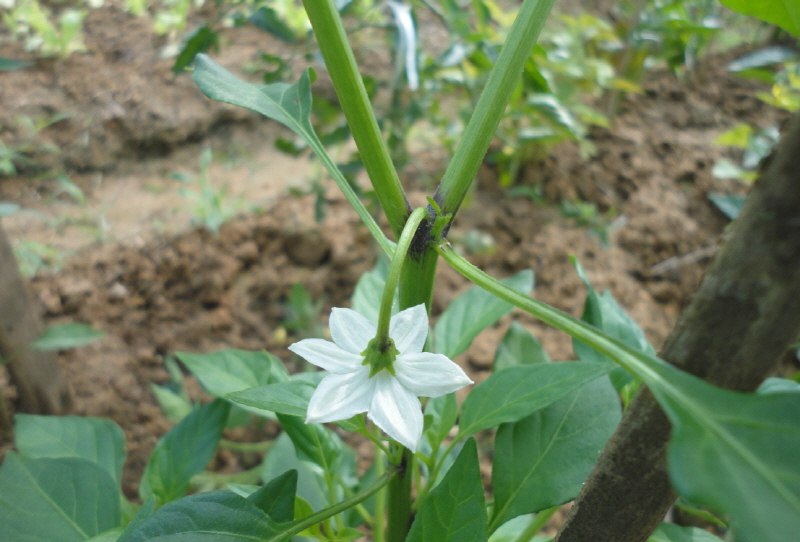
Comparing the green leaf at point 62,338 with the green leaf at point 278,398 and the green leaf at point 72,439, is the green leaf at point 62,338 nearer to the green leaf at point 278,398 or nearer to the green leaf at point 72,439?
the green leaf at point 72,439

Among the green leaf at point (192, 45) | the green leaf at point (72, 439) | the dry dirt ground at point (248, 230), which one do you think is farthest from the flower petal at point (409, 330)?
the dry dirt ground at point (248, 230)

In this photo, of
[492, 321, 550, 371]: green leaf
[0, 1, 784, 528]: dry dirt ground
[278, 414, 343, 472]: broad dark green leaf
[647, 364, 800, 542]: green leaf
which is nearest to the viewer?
[647, 364, 800, 542]: green leaf

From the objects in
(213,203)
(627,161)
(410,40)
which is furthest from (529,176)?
(213,203)

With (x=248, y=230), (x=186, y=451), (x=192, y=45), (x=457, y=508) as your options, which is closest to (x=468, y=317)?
(x=457, y=508)

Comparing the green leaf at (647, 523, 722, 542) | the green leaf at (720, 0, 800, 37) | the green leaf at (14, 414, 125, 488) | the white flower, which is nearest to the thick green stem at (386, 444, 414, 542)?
the white flower

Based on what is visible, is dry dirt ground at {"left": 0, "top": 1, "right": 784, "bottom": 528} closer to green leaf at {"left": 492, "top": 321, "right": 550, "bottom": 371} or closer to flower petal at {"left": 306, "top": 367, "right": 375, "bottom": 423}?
green leaf at {"left": 492, "top": 321, "right": 550, "bottom": 371}

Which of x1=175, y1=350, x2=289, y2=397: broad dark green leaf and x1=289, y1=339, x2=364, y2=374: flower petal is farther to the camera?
x1=175, y1=350, x2=289, y2=397: broad dark green leaf
